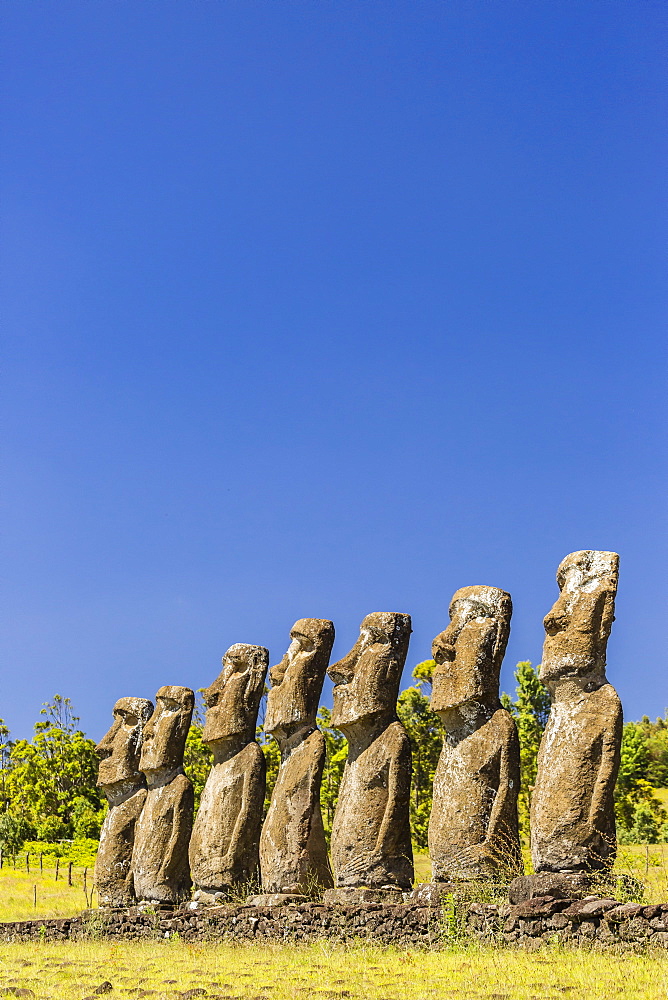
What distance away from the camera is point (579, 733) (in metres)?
12.8

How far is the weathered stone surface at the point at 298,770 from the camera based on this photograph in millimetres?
15969

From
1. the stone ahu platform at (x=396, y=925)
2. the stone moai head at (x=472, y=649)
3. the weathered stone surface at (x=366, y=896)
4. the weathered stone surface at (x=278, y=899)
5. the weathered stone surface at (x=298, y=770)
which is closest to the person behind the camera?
the stone ahu platform at (x=396, y=925)

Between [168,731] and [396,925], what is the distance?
7160 millimetres

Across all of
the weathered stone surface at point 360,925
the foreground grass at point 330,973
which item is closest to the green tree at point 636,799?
the weathered stone surface at point 360,925

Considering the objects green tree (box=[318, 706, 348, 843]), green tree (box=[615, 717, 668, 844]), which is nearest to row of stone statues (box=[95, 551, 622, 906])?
green tree (box=[318, 706, 348, 843])

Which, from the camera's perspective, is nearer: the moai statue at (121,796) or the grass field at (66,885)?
the grass field at (66,885)

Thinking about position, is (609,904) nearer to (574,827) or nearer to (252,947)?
(574,827)

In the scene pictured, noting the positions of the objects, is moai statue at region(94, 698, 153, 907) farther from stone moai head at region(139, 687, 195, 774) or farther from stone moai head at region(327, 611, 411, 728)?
stone moai head at region(327, 611, 411, 728)

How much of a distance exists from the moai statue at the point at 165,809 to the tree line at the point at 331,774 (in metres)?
2.80

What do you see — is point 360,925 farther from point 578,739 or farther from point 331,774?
point 331,774

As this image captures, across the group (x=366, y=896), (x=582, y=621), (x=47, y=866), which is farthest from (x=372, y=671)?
(x=47, y=866)

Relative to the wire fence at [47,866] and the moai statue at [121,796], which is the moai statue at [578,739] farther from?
the wire fence at [47,866]

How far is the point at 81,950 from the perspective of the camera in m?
16.8

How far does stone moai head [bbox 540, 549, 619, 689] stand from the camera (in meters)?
13.2
